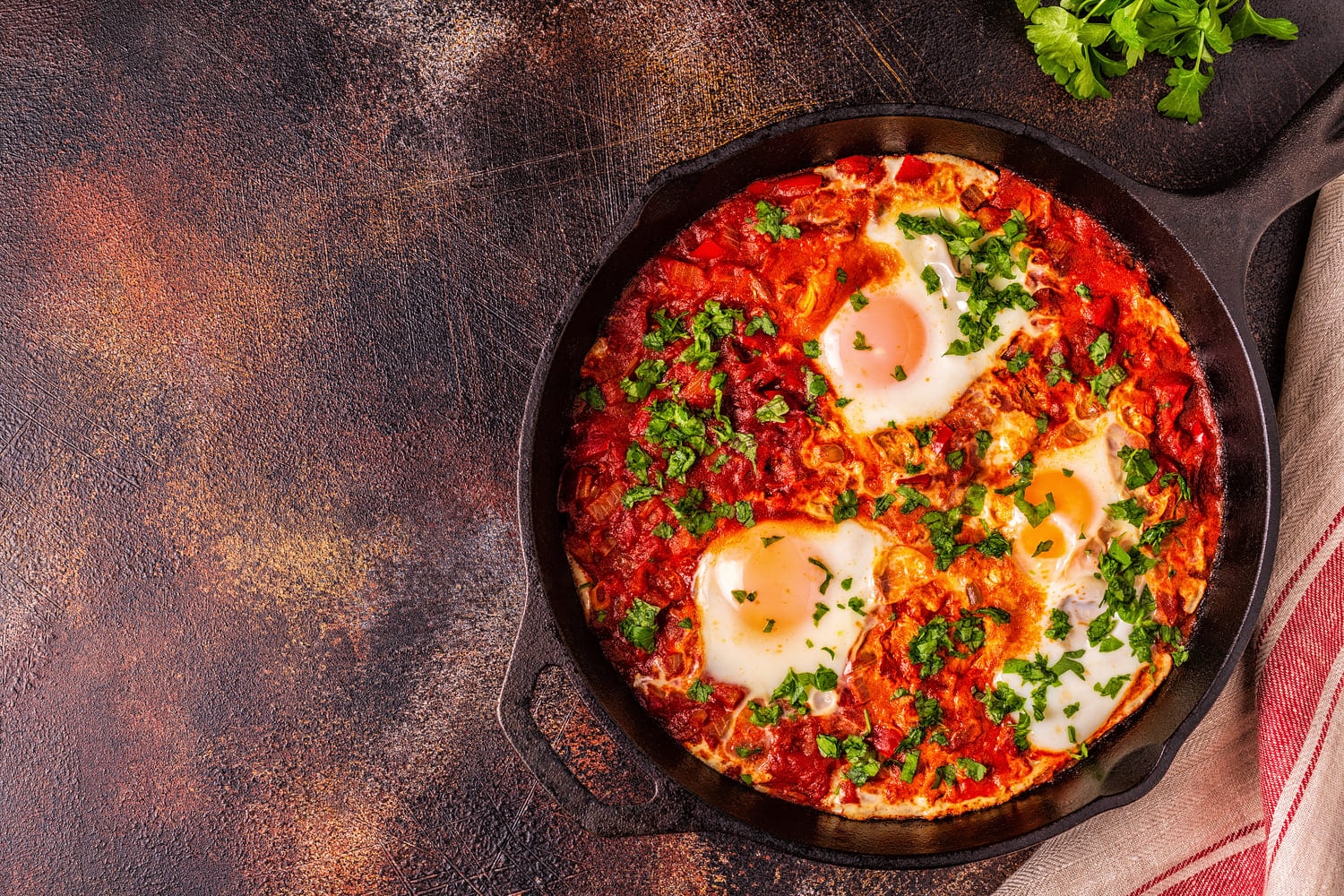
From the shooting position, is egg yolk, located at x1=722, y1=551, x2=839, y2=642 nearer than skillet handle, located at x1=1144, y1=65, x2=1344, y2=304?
No

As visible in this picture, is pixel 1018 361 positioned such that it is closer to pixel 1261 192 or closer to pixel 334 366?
pixel 1261 192

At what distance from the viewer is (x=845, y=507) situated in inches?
139

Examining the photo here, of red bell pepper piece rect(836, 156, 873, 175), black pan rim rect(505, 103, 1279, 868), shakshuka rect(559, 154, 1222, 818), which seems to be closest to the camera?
black pan rim rect(505, 103, 1279, 868)

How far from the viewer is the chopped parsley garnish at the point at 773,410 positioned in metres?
3.47

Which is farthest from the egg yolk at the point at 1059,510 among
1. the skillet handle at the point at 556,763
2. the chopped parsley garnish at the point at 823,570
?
the skillet handle at the point at 556,763

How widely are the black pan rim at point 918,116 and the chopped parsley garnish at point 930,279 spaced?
59 centimetres

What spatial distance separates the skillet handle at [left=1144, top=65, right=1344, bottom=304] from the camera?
3213 millimetres

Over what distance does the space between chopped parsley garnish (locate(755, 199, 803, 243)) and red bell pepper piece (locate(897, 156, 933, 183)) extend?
20.7 inches

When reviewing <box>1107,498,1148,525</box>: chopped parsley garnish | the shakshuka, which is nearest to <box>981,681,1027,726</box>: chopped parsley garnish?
the shakshuka

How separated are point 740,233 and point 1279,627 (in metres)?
2.93

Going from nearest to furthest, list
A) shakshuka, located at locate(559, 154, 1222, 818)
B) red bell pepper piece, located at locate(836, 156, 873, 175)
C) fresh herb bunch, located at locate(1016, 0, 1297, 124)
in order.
Result: fresh herb bunch, located at locate(1016, 0, 1297, 124), shakshuka, located at locate(559, 154, 1222, 818), red bell pepper piece, located at locate(836, 156, 873, 175)

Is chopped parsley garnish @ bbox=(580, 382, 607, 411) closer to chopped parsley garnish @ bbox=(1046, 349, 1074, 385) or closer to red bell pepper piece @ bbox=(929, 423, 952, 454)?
red bell pepper piece @ bbox=(929, 423, 952, 454)

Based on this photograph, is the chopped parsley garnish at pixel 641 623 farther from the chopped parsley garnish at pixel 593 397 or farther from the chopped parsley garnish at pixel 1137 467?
the chopped parsley garnish at pixel 1137 467

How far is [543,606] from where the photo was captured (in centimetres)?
320
